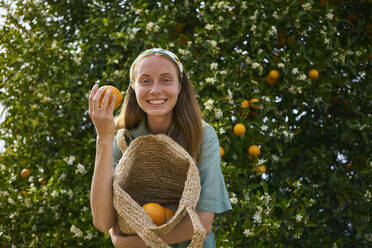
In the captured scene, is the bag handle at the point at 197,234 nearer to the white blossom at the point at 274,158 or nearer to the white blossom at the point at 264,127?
the white blossom at the point at 264,127

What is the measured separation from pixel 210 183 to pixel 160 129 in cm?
25

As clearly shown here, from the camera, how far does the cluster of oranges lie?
1124 millimetres

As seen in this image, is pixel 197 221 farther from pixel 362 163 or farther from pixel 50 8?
pixel 50 8

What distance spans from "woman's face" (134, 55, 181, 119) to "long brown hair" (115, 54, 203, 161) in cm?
7

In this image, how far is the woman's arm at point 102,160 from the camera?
1086mm

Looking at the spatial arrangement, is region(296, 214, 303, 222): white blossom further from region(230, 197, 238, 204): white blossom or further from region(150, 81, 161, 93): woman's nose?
region(150, 81, 161, 93): woman's nose

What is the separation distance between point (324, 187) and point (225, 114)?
857 millimetres

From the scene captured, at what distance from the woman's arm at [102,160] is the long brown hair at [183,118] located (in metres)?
0.26

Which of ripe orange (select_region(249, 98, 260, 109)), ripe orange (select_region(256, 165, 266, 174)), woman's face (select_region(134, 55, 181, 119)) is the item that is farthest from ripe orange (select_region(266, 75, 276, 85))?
woman's face (select_region(134, 55, 181, 119))

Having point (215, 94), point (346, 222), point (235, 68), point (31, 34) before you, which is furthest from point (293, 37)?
point (31, 34)

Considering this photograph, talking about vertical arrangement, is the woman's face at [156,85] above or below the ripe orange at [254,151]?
above

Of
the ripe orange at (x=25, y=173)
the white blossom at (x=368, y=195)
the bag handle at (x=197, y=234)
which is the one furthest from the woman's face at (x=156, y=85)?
the white blossom at (x=368, y=195)

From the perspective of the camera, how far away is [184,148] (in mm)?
1279

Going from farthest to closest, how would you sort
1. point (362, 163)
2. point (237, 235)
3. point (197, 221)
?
1. point (362, 163)
2. point (237, 235)
3. point (197, 221)
